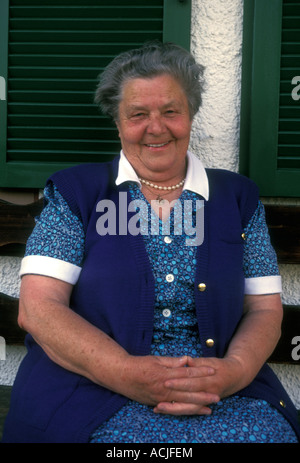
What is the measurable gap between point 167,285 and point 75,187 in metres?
0.40

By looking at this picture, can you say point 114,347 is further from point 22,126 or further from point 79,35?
point 79,35

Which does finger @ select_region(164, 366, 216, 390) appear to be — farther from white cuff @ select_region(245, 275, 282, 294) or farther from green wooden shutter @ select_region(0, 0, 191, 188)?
green wooden shutter @ select_region(0, 0, 191, 188)

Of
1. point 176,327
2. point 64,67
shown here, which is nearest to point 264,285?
point 176,327

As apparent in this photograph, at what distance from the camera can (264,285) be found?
1818 mm

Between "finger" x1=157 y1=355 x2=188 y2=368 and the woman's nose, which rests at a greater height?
the woman's nose

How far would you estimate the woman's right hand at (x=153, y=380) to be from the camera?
4.87ft

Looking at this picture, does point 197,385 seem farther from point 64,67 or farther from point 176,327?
point 64,67

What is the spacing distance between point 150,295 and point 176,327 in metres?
0.13

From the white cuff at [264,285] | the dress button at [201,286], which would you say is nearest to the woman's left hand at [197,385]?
the dress button at [201,286]

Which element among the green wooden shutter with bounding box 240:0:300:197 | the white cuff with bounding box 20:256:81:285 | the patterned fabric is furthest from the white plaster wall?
the white cuff with bounding box 20:256:81:285

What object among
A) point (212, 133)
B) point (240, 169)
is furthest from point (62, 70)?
point (240, 169)

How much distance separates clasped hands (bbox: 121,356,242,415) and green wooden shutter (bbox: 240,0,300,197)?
88cm

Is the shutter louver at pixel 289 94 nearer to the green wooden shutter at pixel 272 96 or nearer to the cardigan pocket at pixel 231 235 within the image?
the green wooden shutter at pixel 272 96

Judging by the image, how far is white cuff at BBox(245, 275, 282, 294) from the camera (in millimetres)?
1817
